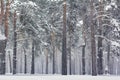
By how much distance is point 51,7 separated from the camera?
3253cm

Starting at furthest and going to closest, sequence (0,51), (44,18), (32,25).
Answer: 1. (44,18)
2. (32,25)
3. (0,51)

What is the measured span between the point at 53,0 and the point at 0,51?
8346 mm

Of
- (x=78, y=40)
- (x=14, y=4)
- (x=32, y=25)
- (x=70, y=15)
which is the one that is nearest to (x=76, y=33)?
(x=78, y=40)

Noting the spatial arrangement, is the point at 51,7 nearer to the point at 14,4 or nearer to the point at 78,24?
the point at 78,24

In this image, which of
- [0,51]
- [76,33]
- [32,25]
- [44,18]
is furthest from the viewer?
[76,33]

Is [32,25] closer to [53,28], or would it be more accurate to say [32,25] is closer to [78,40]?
[53,28]

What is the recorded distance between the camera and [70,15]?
31.8 m

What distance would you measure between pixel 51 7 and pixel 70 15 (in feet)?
7.69

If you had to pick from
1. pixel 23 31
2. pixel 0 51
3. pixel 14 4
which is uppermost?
pixel 14 4

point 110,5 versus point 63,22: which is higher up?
point 110,5

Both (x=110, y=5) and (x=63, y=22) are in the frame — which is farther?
(x=63, y=22)

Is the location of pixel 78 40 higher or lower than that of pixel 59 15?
lower

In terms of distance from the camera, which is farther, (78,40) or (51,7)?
(78,40)

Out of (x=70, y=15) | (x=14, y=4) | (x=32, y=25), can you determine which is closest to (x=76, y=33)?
(x=70, y=15)
